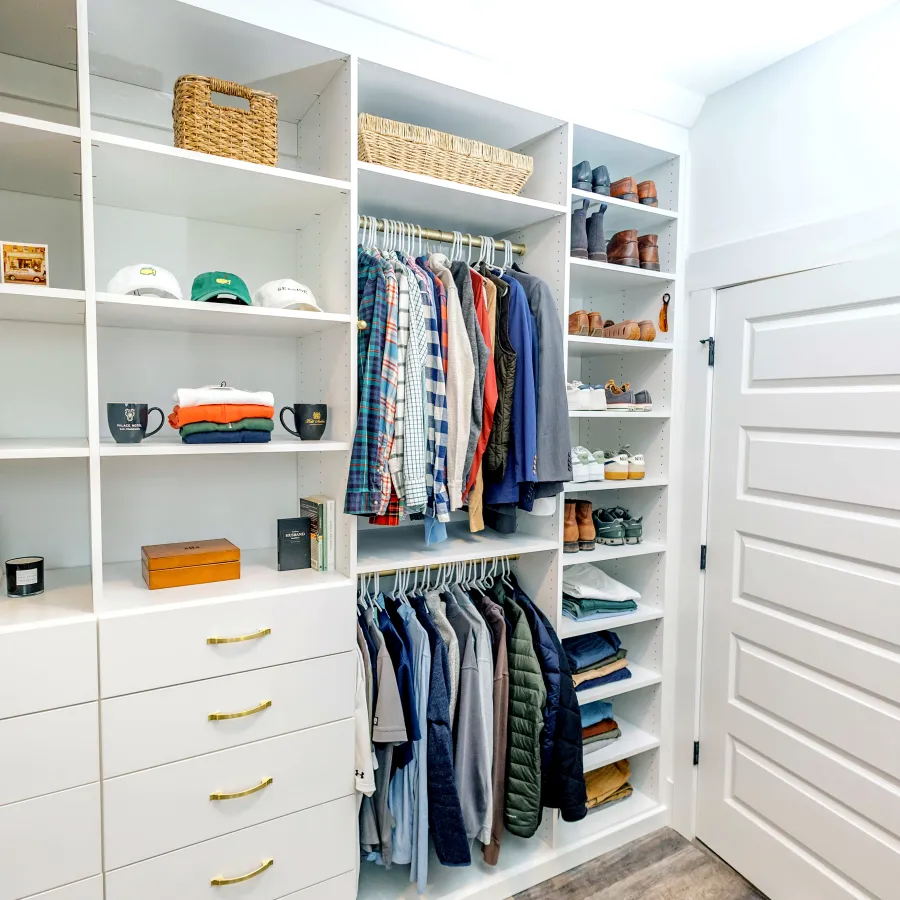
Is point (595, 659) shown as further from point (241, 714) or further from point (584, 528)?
point (241, 714)

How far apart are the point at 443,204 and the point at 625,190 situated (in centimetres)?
69

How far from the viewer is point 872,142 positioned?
1.78 metres

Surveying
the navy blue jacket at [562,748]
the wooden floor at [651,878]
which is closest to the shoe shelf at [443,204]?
the navy blue jacket at [562,748]

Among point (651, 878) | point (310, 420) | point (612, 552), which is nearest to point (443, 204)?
point (310, 420)

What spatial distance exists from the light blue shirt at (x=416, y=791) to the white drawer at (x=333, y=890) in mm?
149

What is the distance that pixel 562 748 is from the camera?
6.61 ft

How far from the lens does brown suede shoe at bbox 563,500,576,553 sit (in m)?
2.23

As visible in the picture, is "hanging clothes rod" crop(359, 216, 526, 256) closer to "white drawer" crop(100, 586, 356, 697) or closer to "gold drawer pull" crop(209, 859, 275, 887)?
"white drawer" crop(100, 586, 356, 697)

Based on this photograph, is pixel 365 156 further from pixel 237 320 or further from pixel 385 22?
pixel 237 320

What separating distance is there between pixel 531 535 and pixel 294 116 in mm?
1556

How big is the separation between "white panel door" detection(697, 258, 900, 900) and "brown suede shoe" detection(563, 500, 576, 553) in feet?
1.60

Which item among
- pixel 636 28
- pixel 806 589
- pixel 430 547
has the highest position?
pixel 636 28

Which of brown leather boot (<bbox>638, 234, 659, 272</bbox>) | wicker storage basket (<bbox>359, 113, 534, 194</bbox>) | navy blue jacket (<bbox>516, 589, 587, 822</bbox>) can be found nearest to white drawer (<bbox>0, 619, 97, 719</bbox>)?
navy blue jacket (<bbox>516, 589, 587, 822</bbox>)

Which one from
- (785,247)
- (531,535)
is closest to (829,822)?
(531,535)
